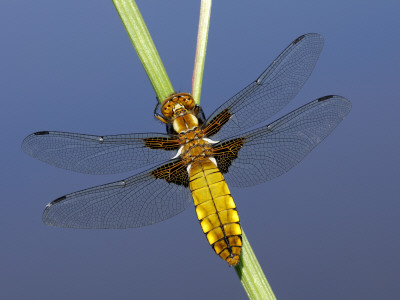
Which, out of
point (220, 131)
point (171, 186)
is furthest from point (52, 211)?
point (220, 131)

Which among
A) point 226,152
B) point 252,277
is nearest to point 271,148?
point 226,152

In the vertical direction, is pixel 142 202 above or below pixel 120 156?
below

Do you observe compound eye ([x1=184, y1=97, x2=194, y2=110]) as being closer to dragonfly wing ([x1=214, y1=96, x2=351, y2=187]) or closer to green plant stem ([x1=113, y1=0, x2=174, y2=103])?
dragonfly wing ([x1=214, y1=96, x2=351, y2=187])

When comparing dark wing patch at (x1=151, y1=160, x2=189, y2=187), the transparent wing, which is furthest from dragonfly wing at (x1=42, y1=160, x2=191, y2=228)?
the transparent wing

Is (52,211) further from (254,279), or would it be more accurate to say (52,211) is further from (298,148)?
(298,148)

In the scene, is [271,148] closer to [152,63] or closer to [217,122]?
[217,122]

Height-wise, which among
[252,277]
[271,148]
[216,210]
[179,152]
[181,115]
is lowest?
[252,277]
